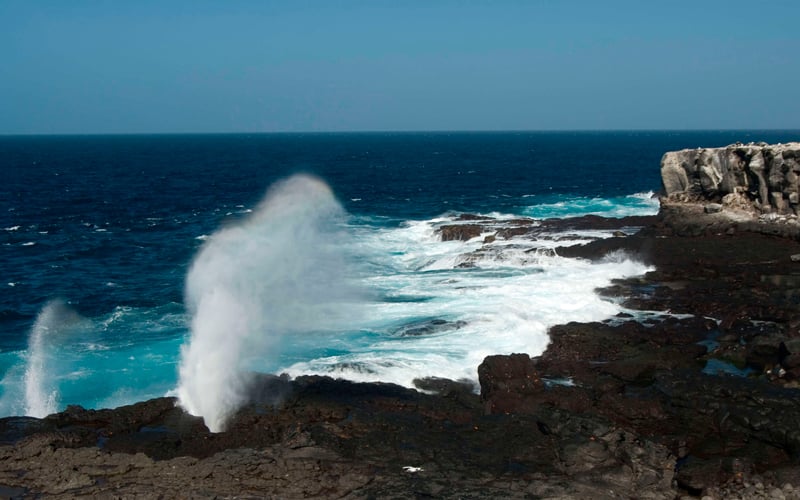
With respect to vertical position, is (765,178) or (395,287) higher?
(765,178)

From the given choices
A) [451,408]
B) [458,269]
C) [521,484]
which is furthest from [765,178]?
[521,484]

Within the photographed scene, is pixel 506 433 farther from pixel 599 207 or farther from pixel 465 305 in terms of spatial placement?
pixel 599 207

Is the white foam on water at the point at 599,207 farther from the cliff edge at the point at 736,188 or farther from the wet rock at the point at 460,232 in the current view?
the wet rock at the point at 460,232

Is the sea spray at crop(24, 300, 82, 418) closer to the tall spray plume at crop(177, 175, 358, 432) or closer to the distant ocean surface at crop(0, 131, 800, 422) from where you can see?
the distant ocean surface at crop(0, 131, 800, 422)

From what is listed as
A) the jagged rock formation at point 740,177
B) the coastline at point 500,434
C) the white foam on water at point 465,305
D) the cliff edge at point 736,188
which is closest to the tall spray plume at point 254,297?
the coastline at point 500,434

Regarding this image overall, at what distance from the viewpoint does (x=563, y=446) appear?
1798 cm

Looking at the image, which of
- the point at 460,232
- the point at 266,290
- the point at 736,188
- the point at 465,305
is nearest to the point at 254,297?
the point at 266,290

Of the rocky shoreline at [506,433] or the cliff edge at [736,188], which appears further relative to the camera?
the cliff edge at [736,188]

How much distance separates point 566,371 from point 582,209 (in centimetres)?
4198

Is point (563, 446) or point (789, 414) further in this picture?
point (789, 414)

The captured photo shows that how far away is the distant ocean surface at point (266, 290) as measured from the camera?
1028 inches

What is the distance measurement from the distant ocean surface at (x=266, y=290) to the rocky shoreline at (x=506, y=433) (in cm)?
219

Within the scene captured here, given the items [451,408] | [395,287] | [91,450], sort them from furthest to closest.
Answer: [395,287]
[451,408]
[91,450]

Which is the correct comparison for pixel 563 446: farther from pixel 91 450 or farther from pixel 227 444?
pixel 91 450
